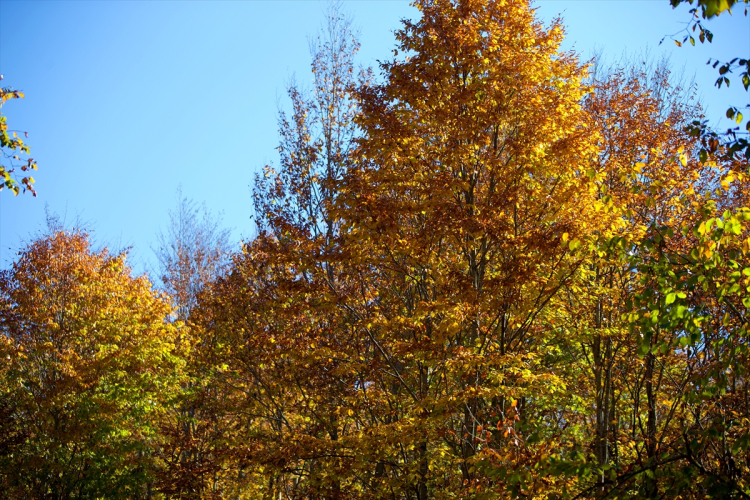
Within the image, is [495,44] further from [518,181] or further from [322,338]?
[322,338]

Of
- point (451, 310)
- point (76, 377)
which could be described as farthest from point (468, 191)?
point (76, 377)

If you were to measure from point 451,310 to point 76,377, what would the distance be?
10.2 meters

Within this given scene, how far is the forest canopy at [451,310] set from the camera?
21.2 ft

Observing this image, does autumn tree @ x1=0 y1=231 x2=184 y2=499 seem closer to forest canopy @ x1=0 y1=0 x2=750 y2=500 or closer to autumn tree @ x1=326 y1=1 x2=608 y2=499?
forest canopy @ x1=0 y1=0 x2=750 y2=500

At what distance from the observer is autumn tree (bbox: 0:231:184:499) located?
44.8 ft

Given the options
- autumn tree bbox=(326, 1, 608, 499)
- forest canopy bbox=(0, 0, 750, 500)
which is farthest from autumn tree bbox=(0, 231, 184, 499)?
autumn tree bbox=(326, 1, 608, 499)

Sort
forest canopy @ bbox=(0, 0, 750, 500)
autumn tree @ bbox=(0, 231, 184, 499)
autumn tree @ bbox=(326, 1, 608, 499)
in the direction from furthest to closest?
A: autumn tree @ bbox=(0, 231, 184, 499) → autumn tree @ bbox=(326, 1, 608, 499) → forest canopy @ bbox=(0, 0, 750, 500)

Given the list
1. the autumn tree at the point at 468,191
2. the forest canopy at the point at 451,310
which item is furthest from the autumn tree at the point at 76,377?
the autumn tree at the point at 468,191

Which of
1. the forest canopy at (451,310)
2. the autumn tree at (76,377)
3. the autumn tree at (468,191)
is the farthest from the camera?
the autumn tree at (76,377)

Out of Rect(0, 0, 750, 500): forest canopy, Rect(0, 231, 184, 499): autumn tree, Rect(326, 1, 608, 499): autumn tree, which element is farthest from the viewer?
Rect(0, 231, 184, 499): autumn tree

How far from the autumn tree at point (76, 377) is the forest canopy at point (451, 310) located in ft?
0.24

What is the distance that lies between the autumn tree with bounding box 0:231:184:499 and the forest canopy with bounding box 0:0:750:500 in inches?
2.9

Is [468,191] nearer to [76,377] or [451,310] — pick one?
[451,310]

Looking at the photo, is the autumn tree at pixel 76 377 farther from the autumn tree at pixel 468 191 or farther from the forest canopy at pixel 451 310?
the autumn tree at pixel 468 191
